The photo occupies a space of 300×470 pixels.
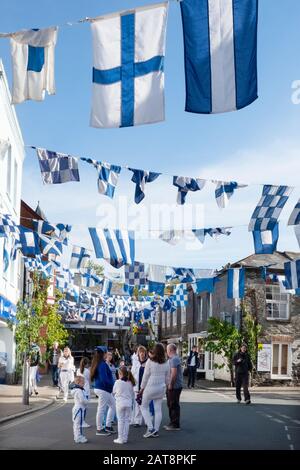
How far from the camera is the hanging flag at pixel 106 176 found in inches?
582

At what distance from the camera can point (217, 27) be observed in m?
8.48

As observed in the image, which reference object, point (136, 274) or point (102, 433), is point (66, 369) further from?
point (102, 433)

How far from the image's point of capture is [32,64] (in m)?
9.63

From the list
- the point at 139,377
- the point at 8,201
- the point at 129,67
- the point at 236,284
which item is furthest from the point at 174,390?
the point at 8,201

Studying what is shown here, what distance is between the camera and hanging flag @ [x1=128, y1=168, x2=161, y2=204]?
14.9 m

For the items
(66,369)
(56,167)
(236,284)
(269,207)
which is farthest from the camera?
(236,284)

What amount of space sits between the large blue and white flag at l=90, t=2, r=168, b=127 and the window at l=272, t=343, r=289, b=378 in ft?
85.2

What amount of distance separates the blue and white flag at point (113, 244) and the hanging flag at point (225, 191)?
11.8 feet

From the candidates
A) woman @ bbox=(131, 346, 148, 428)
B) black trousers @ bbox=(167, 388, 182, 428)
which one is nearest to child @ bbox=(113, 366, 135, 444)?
black trousers @ bbox=(167, 388, 182, 428)

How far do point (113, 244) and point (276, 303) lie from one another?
57.7 ft

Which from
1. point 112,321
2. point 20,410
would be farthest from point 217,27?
point 112,321

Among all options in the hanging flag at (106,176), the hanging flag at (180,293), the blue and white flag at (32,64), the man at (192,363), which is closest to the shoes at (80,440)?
the blue and white flag at (32,64)

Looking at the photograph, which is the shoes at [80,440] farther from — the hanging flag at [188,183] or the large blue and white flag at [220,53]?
the hanging flag at [188,183]
